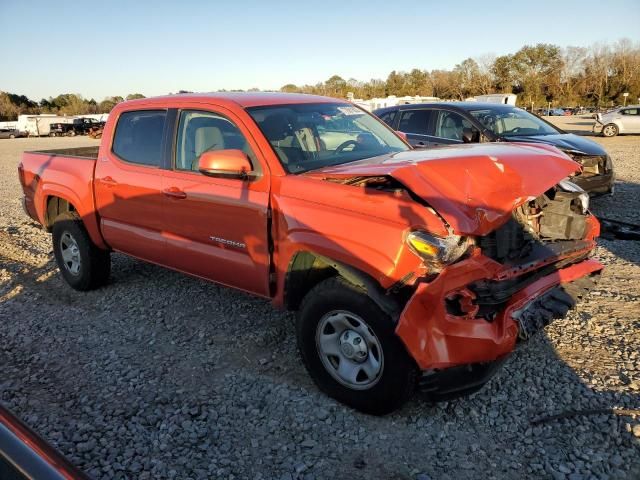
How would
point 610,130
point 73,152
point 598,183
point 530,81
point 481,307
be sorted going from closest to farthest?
point 481,307 → point 73,152 → point 598,183 → point 610,130 → point 530,81

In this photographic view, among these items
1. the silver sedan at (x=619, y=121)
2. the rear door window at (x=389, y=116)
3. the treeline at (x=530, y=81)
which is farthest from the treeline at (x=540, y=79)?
the rear door window at (x=389, y=116)

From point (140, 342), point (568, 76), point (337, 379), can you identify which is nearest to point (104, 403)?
point (140, 342)

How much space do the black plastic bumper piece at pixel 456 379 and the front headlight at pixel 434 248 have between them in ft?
1.89

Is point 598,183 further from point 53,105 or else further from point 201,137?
point 53,105

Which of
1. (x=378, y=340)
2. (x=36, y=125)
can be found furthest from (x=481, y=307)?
(x=36, y=125)

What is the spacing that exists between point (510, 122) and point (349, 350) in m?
6.78

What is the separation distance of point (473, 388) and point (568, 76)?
82.8 meters

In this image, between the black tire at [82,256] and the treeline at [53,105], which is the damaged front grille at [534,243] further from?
the treeline at [53,105]

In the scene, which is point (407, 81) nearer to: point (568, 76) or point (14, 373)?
point (568, 76)

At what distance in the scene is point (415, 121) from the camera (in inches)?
348

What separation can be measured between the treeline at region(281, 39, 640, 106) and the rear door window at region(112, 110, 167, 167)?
213 feet

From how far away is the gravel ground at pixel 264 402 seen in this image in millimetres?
2723

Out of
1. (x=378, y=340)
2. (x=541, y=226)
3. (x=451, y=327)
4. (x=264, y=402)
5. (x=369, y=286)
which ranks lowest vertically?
(x=264, y=402)

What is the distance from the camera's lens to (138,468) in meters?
2.74
